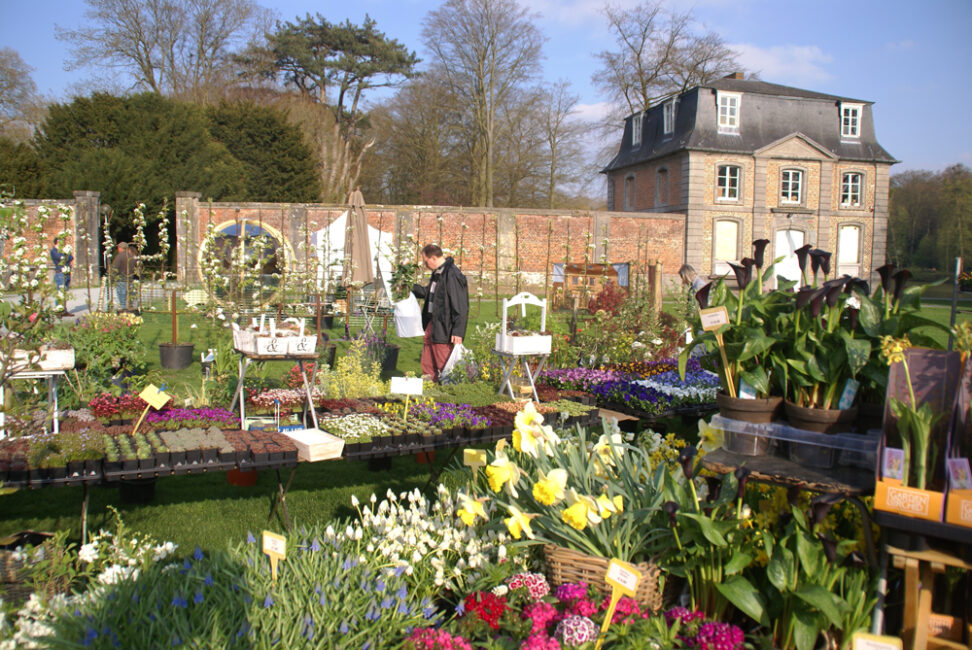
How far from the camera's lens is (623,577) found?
6.90ft

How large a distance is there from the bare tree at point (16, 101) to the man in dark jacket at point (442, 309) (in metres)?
27.3

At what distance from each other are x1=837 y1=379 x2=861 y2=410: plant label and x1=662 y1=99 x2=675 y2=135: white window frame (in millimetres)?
26951

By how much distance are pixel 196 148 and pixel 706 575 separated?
89.1 feet

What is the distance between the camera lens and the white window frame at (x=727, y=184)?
1035 inches

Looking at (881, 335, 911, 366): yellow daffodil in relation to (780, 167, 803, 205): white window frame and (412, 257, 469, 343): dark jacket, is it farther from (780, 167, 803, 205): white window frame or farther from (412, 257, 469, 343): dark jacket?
(780, 167, 803, 205): white window frame

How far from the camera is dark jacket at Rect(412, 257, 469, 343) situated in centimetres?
630

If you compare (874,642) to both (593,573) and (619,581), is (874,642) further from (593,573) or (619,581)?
(593,573)

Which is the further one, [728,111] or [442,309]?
[728,111]

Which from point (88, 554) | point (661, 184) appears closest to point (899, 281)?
point (88, 554)

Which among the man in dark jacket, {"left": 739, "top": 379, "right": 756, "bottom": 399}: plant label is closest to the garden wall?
the man in dark jacket

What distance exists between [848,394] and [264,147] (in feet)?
96.2

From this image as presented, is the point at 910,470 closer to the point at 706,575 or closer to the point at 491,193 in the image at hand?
the point at 706,575

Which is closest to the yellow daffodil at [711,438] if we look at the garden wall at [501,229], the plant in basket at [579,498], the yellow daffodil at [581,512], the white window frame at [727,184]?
the plant in basket at [579,498]

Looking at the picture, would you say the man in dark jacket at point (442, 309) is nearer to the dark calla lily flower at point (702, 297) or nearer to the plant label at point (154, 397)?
the plant label at point (154, 397)
